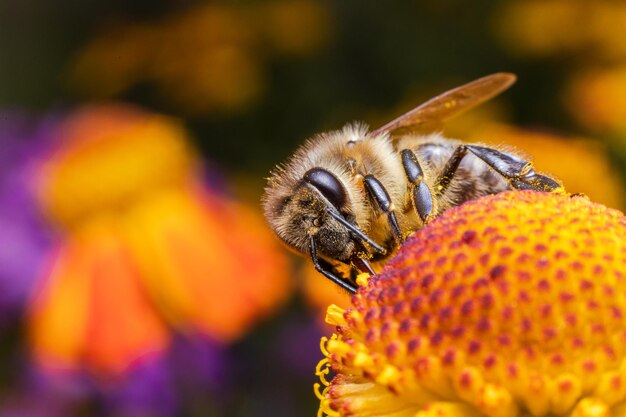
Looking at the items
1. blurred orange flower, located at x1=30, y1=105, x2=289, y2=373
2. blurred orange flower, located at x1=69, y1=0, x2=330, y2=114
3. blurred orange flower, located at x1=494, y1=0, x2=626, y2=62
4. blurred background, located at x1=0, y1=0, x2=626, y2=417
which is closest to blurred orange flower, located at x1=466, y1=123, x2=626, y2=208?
blurred background, located at x1=0, y1=0, x2=626, y2=417

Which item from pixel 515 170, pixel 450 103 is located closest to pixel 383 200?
pixel 515 170

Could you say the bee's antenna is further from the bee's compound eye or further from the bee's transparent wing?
the bee's transparent wing

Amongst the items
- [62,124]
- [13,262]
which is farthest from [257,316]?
[62,124]

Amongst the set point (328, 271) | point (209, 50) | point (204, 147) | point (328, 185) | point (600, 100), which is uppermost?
point (328, 185)

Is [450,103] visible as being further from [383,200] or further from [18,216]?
[18,216]

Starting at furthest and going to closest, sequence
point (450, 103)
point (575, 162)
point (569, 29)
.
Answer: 1. point (569, 29)
2. point (575, 162)
3. point (450, 103)

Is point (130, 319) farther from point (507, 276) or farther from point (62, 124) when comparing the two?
point (507, 276)
